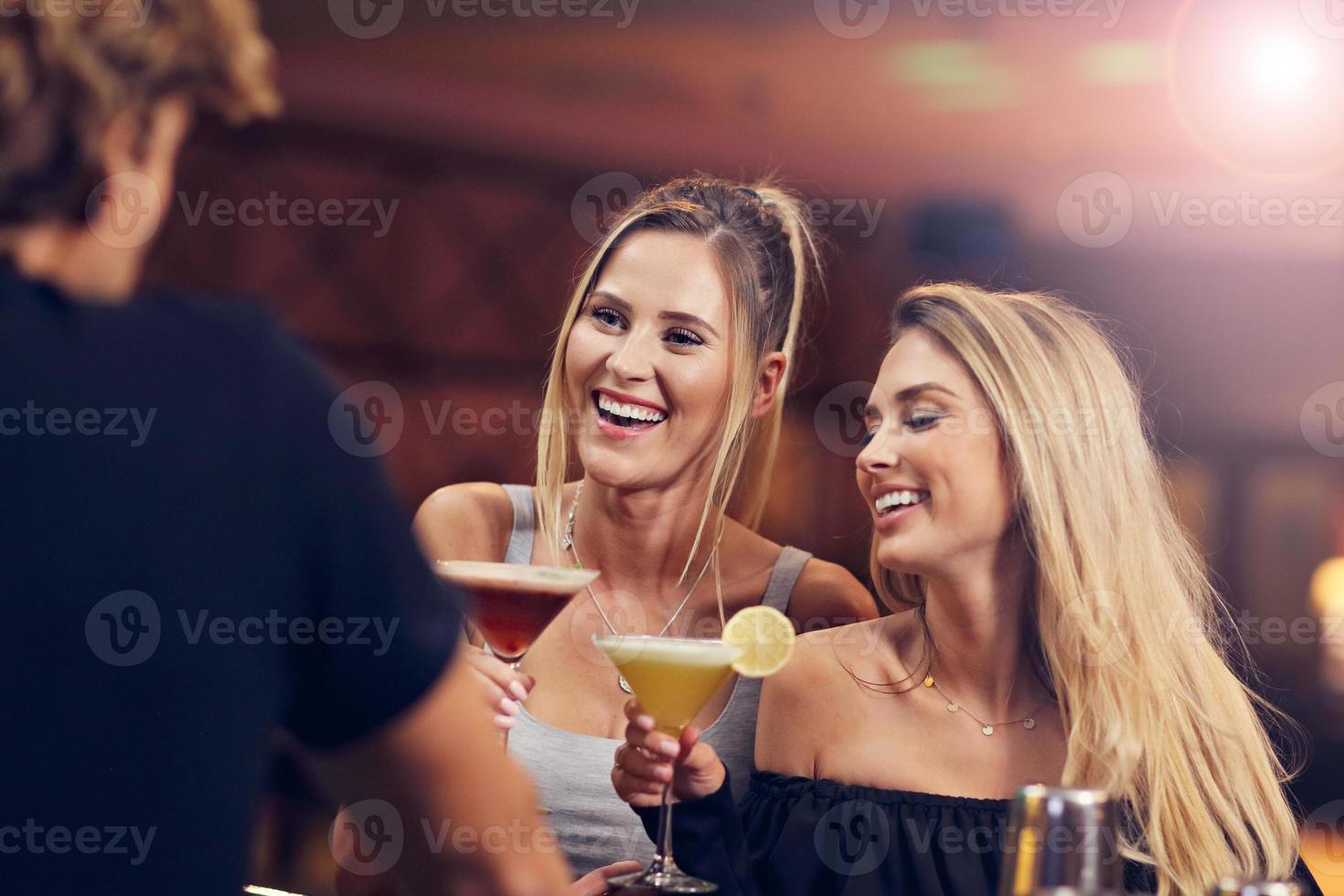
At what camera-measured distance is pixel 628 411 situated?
2.24 metres

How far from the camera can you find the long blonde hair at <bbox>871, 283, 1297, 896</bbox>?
5.96 feet

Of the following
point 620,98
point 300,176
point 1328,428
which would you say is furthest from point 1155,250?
point 300,176

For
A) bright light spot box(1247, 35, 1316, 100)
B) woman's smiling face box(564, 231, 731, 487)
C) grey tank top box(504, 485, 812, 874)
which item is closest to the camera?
grey tank top box(504, 485, 812, 874)

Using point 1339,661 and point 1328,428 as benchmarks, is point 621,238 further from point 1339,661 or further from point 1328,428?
point 1339,661

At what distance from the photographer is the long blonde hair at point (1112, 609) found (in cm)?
182

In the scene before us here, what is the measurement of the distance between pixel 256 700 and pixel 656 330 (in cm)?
157

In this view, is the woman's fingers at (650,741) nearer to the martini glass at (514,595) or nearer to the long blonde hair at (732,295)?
the martini glass at (514,595)

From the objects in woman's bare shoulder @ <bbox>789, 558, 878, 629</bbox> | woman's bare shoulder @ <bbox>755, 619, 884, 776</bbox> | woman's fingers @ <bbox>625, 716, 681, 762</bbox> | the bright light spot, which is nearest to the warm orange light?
the bright light spot

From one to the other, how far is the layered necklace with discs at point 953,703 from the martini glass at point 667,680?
41 centimetres

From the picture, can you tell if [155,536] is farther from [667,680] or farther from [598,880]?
[598,880]

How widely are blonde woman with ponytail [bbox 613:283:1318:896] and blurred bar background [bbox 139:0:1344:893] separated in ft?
4.00

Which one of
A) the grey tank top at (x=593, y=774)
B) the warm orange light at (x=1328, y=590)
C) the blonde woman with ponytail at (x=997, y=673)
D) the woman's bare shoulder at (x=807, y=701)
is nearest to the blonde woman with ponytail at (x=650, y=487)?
the grey tank top at (x=593, y=774)

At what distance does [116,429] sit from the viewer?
72 cm

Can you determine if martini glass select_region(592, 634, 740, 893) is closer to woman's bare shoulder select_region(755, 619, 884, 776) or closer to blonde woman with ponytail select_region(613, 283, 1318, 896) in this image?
blonde woman with ponytail select_region(613, 283, 1318, 896)
